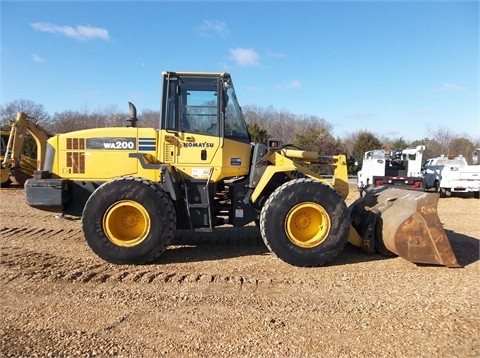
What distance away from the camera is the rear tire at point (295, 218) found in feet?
17.9

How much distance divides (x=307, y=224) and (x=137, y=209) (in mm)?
2507

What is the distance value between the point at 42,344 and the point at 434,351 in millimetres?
3269

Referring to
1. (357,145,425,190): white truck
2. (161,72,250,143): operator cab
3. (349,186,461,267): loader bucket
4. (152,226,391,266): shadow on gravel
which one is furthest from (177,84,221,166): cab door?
(357,145,425,190): white truck

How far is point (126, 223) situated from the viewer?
5633 mm

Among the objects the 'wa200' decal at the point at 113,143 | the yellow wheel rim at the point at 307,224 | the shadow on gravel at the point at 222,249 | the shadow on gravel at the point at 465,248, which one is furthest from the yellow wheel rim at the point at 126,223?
the shadow on gravel at the point at 465,248

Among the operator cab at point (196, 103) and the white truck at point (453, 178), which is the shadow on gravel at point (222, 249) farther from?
the white truck at point (453, 178)

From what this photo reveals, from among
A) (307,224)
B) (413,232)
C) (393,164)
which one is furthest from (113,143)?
(393,164)

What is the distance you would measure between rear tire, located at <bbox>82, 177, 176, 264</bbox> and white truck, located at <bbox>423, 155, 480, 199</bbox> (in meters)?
15.0

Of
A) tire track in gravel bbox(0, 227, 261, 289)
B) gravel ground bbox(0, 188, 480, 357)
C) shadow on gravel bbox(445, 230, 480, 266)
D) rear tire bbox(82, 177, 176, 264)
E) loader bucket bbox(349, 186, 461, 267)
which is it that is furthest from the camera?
shadow on gravel bbox(445, 230, 480, 266)

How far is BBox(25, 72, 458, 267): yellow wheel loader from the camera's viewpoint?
5449 millimetres

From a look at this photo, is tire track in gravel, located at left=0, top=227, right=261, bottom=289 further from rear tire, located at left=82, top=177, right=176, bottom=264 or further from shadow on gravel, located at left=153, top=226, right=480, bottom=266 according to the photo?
shadow on gravel, located at left=153, top=226, right=480, bottom=266

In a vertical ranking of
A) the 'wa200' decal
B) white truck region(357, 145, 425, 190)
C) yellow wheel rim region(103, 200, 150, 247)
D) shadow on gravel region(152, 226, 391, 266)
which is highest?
the 'wa200' decal

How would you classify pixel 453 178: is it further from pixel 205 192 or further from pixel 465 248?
pixel 205 192

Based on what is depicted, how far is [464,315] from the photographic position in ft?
12.6
